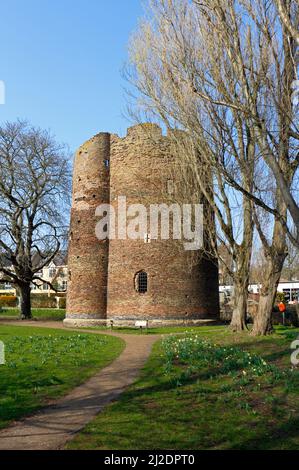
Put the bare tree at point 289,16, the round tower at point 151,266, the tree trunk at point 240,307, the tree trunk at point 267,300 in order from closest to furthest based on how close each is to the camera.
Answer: the bare tree at point 289,16, the tree trunk at point 267,300, the tree trunk at point 240,307, the round tower at point 151,266

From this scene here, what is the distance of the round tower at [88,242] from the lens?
26172 millimetres

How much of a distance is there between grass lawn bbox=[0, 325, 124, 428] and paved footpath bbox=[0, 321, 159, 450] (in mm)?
276

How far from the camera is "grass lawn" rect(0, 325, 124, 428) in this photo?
7798 millimetres

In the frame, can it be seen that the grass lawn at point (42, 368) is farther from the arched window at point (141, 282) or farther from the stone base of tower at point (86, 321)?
the stone base of tower at point (86, 321)

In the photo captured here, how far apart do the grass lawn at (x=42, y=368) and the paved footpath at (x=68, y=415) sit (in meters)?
0.28

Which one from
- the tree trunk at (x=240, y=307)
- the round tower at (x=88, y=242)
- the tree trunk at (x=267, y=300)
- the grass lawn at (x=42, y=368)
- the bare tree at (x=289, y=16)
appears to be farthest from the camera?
the round tower at (x=88, y=242)

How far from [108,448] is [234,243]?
1254 cm

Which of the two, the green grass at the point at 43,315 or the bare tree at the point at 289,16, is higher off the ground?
the bare tree at the point at 289,16

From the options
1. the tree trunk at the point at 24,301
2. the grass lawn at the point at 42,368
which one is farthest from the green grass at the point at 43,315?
the grass lawn at the point at 42,368

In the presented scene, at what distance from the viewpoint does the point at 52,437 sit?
5828mm

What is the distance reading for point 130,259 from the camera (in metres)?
25.5

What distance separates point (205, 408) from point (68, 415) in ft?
6.76

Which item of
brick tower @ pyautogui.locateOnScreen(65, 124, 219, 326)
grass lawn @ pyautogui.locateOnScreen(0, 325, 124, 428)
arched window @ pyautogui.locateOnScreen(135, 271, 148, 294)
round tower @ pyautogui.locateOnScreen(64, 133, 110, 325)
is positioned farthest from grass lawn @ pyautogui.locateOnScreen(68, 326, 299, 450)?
round tower @ pyautogui.locateOnScreen(64, 133, 110, 325)

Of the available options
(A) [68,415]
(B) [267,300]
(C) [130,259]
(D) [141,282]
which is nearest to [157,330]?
(D) [141,282]
